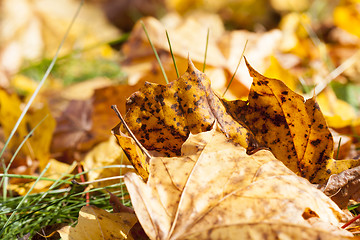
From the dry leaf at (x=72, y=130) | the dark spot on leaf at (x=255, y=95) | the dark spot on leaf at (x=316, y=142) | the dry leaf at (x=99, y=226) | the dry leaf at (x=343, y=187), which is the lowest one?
the dry leaf at (x=72, y=130)

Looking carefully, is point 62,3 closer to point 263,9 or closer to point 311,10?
point 263,9

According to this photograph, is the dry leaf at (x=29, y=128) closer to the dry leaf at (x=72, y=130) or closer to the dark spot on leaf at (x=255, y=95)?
the dry leaf at (x=72, y=130)

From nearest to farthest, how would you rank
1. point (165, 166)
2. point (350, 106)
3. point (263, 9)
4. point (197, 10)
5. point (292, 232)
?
point (292, 232) → point (165, 166) → point (350, 106) → point (263, 9) → point (197, 10)

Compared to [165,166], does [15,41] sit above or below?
below

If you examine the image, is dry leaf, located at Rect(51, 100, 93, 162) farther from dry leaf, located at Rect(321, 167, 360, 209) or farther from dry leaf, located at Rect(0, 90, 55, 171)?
dry leaf, located at Rect(321, 167, 360, 209)

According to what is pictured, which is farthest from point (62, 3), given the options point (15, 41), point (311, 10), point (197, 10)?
point (311, 10)

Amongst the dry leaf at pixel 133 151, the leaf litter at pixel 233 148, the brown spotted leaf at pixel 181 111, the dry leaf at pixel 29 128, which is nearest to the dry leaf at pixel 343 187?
the leaf litter at pixel 233 148

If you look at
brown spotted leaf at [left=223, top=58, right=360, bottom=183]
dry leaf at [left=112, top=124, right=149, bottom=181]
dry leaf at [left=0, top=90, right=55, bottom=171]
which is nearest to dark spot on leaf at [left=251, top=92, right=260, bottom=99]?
brown spotted leaf at [left=223, top=58, right=360, bottom=183]
